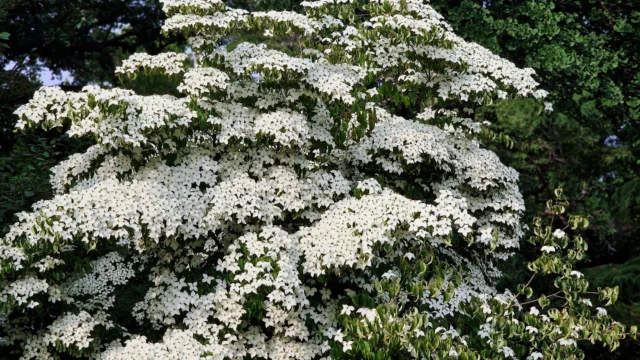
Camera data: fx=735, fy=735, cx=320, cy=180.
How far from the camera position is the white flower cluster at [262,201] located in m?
7.01

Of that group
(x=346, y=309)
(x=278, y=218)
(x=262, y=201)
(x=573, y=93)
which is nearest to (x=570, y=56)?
(x=573, y=93)

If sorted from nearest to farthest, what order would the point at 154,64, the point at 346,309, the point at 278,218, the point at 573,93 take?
the point at 346,309, the point at 278,218, the point at 154,64, the point at 573,93

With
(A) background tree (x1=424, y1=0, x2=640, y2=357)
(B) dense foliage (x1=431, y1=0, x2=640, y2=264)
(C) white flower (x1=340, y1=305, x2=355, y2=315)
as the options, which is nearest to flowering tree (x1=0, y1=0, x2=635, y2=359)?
(C) white flower (x1=340, y1=305, x2=355, y2=315)

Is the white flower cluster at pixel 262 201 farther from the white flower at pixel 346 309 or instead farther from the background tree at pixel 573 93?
the background tree at pixel 573 93

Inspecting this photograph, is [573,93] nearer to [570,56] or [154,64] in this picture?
[570,56]

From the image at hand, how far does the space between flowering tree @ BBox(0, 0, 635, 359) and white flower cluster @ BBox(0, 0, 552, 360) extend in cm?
2

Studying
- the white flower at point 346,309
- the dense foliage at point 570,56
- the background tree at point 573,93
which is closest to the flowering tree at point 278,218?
the white flower at point 346,309

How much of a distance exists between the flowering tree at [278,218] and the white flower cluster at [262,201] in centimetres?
2

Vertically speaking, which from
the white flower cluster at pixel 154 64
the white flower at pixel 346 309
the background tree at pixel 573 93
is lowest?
the background tree at pixel 573 93

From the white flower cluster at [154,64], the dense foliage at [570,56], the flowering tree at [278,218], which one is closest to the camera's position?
the flowering tree at [278,218]

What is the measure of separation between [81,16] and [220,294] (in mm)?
12065

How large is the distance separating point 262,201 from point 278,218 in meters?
0.44

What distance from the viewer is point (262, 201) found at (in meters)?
7.44

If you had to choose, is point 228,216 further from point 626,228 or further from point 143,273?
point 626,228
